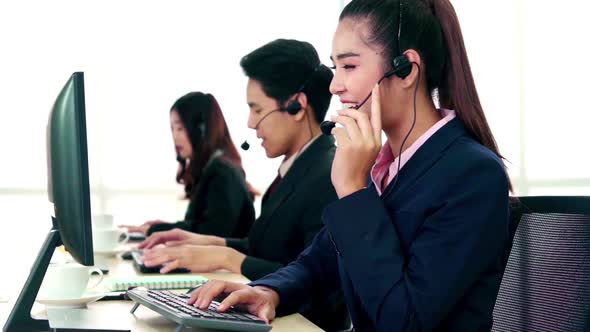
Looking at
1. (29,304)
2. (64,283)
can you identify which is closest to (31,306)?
(29,304)

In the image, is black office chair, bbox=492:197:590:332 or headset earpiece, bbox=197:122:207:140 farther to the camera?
headset earpiece, bbox=197:122:207:140

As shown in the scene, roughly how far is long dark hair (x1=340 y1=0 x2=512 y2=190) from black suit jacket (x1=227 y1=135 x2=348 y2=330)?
0.82 metres

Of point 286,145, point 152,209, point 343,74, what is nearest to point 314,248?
point 343,74

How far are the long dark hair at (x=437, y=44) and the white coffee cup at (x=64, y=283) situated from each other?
0.73 metres

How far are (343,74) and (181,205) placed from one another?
4.57 m

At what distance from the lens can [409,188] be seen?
141 centimetres

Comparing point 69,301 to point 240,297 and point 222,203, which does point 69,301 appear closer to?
point 240,297

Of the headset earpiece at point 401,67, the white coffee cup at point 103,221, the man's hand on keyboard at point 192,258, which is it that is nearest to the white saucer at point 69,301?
the man's hand on keyboard at point 192,258

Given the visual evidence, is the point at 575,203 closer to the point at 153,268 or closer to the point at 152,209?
the point at 153,268

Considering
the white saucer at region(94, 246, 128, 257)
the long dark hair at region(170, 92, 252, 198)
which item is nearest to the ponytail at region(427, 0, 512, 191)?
the white saucer at region(94, 246, 128, 257)

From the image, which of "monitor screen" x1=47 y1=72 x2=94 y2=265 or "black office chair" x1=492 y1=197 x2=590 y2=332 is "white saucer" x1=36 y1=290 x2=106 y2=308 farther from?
"black office chair" x1=492 y1=197 x2=590 y2=332

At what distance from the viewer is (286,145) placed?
8.35ft

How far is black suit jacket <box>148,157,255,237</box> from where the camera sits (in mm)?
3305

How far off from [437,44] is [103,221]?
1681 mm
